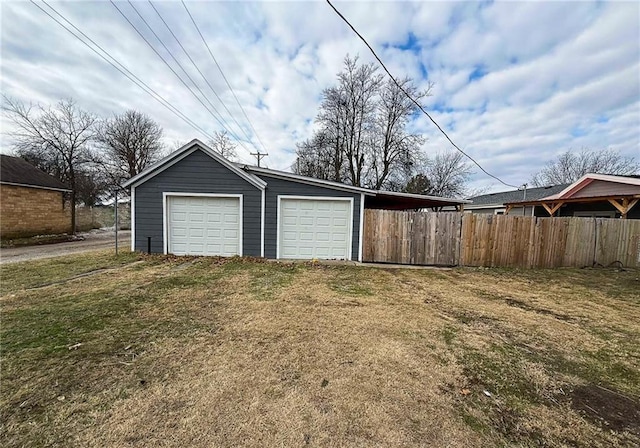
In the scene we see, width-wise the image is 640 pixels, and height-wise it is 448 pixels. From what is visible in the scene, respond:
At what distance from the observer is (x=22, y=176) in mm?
13586

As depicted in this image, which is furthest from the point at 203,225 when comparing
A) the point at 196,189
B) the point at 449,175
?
the point at 449,175

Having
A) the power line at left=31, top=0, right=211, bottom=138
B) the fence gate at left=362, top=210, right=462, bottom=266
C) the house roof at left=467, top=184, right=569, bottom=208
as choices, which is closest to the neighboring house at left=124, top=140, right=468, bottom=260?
the fence gate at left=362, top=210, right=462, bottom=266

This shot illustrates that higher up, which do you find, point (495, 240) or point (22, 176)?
point (22, 176)

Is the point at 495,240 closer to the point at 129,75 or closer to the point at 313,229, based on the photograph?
the point at 313,229

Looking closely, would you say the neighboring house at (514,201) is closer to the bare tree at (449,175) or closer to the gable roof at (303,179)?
the bare tree at (449,175)

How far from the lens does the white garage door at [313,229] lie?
9219mm

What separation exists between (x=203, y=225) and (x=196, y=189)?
122cm

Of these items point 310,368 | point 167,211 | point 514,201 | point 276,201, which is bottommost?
point 310,368

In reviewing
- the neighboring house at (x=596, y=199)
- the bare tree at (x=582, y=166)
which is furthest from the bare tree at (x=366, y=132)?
the bare tree at (x=582, y=166)

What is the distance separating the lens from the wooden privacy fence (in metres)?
8.76

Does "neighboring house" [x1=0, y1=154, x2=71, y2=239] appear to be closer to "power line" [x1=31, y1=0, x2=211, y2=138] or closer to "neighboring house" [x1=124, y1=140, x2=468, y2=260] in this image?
"power line" [x1=31, y1=0, x2=211, y2=138]

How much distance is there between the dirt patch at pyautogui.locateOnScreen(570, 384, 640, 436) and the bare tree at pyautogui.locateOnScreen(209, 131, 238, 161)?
26.5 meters

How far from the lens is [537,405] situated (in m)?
2.27

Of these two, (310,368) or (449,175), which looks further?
(449,175)
